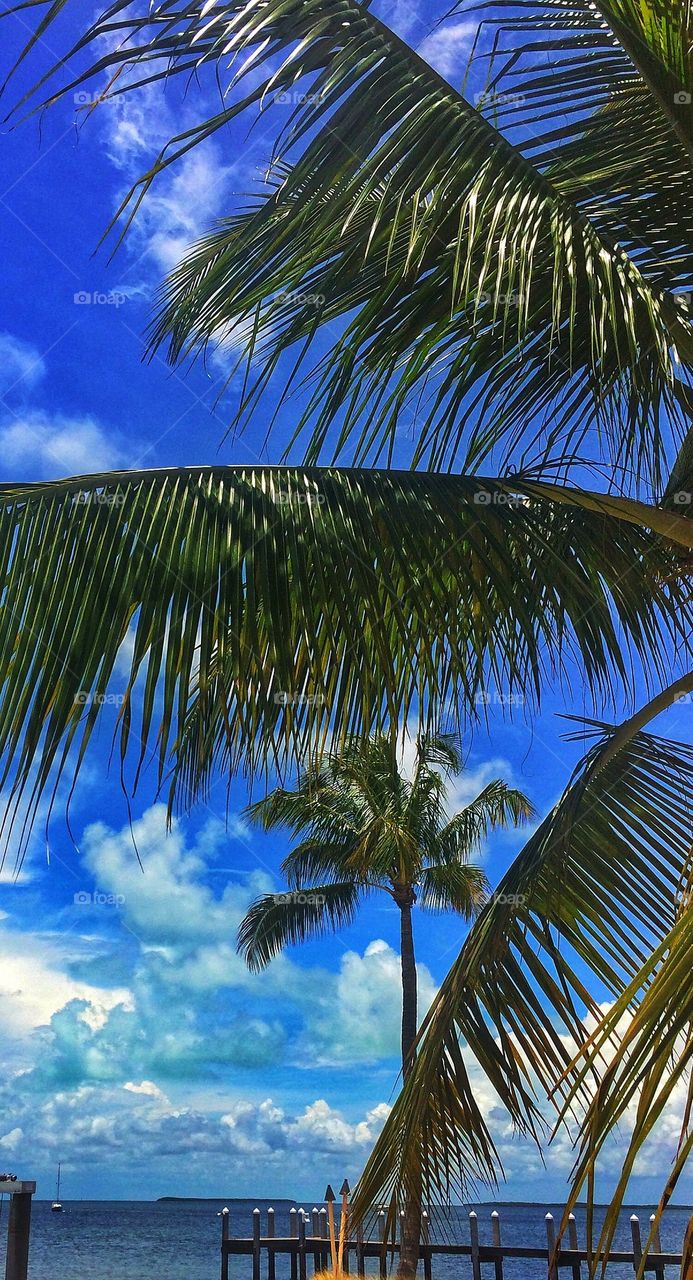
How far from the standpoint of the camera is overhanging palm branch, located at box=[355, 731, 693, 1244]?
3.78 metres

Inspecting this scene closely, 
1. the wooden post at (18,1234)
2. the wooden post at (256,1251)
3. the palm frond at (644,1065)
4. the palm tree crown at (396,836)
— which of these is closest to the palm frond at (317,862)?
the palm tree crown at (396,836)

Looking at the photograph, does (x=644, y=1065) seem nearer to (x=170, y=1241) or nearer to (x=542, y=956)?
(x=542, y=956)

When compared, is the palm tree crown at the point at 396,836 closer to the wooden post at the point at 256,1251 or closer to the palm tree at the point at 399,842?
the palm tree at the point at 399,842

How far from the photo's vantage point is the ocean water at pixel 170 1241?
59.2 m

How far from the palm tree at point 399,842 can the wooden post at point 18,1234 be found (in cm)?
1525

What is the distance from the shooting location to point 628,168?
10.3 feet

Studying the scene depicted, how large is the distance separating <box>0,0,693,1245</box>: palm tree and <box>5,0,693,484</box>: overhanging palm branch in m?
0.01

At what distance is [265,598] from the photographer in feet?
9.46

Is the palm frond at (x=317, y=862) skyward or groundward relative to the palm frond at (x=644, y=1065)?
skyward

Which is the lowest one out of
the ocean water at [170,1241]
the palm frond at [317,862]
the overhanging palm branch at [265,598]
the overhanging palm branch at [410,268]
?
the ocean water at [170,1241]

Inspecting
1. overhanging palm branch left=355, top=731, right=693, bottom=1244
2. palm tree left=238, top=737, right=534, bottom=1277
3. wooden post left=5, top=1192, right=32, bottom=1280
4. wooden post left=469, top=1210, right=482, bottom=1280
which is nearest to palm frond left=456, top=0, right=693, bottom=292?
overhanging palm branch left=355, top=731, right=693, bottom=1244

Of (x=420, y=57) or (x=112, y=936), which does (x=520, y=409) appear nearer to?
(x=420, y=57)

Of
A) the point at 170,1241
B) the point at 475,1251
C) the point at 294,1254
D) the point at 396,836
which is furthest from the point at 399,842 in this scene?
the point at 170,1241

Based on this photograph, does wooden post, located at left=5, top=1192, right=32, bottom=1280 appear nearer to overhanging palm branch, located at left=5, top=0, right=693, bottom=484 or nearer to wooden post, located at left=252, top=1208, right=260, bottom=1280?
overhanging palm branch, located at left=5, top=0, right=693, bottom=484
